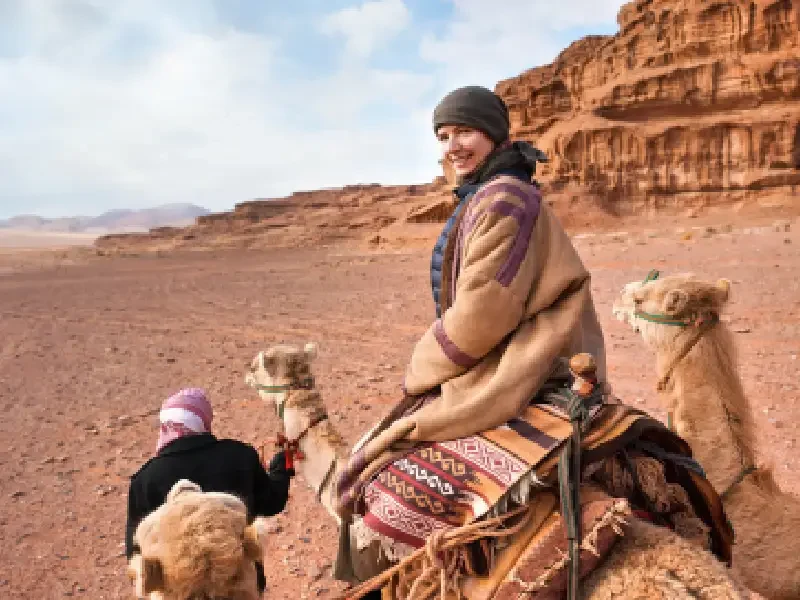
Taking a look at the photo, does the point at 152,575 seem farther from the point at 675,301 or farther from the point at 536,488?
the point at 675,301

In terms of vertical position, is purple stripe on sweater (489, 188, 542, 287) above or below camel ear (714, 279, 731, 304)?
above

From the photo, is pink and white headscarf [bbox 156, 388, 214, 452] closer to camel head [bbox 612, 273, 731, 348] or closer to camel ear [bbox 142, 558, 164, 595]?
camel ear [bbox 142, 558, 164, 595]

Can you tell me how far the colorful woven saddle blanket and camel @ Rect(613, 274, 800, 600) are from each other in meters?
0.69

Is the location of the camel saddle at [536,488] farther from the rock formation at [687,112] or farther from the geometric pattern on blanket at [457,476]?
the rock formation at [687,112]

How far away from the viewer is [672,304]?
2.99 meters

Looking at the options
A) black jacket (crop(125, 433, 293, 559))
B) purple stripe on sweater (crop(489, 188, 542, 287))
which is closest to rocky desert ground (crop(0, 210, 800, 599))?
black jacket (crop(125, 433, 293, 559))

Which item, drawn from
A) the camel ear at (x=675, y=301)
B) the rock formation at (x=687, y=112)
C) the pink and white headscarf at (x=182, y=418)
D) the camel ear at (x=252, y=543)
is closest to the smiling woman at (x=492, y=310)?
the camel ear at (x=252, y=543)

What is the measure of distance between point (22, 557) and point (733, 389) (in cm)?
467

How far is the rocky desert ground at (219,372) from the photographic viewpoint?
4629mm

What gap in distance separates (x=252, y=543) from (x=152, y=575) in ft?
1.04

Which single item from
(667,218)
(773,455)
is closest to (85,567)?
(773,455)

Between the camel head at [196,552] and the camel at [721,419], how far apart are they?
2014mm

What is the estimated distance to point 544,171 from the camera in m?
35.1

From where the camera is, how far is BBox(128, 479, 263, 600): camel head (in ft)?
6.37
